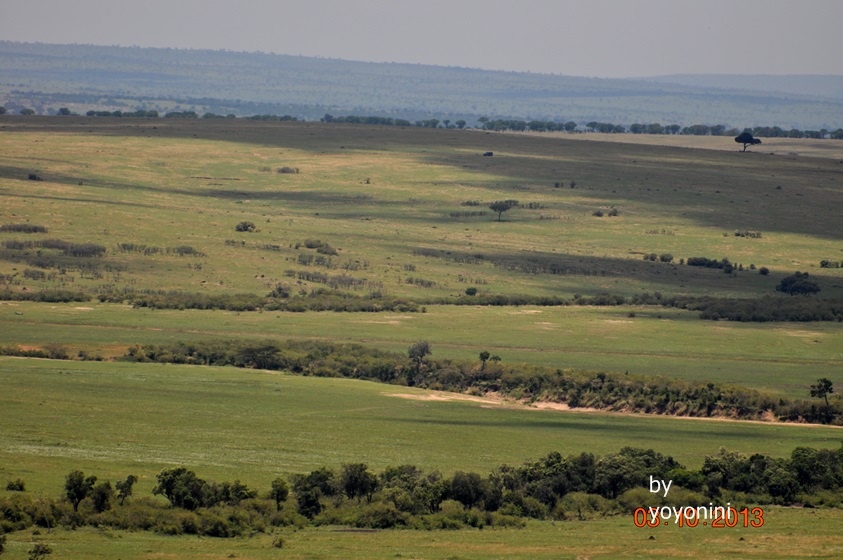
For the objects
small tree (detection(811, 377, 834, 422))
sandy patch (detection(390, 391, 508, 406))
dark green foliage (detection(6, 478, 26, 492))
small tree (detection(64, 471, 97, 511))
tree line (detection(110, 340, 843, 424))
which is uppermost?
small tree (detection(64, 471, 97, 511))

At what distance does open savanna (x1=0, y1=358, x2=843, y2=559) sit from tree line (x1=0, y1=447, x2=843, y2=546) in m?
0.88

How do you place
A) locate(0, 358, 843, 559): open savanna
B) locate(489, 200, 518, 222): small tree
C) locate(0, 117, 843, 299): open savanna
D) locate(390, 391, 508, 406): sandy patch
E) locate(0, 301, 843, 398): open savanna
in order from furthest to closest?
locate(489, 200, 518, 222): small tree → locate(0, 117, 843, 299): open savanna → locate(0, 301, 843, 398): open savanna → locate(390, 391, 508, 406): sandy patch → locate(0, 358, 843, 559): open savanna

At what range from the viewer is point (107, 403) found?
5478 cm

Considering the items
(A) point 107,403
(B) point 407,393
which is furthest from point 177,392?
(B) point 407,393

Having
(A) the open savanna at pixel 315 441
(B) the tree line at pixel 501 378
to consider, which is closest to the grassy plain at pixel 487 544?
(A) the open savanna at pixel 315 441

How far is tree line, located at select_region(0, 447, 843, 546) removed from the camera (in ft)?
128

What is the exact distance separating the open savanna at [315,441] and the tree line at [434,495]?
34.5 inches

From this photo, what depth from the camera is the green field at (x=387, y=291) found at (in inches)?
1805

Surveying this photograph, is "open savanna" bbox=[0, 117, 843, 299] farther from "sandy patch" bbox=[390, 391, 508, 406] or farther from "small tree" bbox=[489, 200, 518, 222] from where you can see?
"sandy patch" bbox=[390, 391, 508, 406]

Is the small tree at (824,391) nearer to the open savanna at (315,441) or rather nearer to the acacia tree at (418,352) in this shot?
the open savanna at (315,441)

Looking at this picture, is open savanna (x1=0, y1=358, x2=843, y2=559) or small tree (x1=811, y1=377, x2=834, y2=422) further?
small tree (x1=811, y1=377, x2=834, y2=422)

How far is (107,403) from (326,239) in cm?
5068

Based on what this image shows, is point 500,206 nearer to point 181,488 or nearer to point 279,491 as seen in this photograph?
point 279,491

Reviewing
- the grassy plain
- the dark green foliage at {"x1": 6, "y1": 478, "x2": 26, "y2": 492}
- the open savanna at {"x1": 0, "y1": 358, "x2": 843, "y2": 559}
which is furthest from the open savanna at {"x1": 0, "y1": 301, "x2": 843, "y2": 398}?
the dark green foliage at {"x1": 6, "y1": 478, "x2": 26, "y2": 492}
